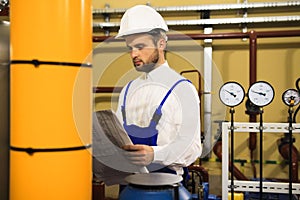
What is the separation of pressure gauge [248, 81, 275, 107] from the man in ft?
1.88

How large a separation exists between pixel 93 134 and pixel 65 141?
0.15 metres

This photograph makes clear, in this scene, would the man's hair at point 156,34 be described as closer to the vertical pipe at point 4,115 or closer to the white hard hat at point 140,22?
the white hard hat at point 140,22

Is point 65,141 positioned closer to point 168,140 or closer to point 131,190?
point 131,190

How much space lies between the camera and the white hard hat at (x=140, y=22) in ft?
4.29

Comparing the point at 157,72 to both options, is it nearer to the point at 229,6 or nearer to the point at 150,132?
the point at 150,132

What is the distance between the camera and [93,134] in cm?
116

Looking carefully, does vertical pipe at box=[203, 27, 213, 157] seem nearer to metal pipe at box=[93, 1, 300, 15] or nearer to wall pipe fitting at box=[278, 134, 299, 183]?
metal pipe at box=[93, 1, 300, 15]

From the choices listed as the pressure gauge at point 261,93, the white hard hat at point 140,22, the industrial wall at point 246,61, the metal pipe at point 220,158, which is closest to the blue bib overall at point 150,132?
the white hard hat at point 140,22

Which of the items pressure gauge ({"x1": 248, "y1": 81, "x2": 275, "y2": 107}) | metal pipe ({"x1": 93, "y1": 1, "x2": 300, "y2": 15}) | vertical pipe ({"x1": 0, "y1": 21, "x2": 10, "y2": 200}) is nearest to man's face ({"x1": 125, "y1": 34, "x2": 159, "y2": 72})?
vertical pipe ({"x1": 0, "y1": 21, "x2": 10, "y2": 200})

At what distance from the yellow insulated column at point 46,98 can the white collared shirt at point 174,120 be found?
1.24ft

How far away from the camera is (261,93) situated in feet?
5.79

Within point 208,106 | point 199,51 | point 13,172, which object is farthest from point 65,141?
point 199,51

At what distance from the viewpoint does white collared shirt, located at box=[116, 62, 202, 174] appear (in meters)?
1.28

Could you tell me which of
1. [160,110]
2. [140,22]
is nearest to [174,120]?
[160,110]
